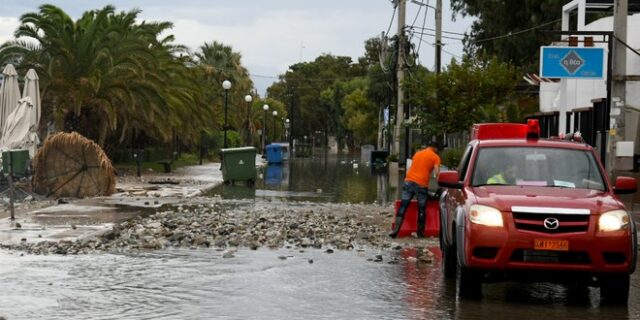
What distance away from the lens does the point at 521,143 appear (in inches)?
451

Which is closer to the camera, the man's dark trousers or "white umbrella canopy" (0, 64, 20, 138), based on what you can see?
the man's dark trousers

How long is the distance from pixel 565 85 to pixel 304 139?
407 ft

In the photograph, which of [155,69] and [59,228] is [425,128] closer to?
[155,69]

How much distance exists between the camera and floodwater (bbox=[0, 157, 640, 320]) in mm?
9664

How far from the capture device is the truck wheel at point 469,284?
10272 millimetres

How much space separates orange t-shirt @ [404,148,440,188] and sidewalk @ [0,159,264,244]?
5.40 meters

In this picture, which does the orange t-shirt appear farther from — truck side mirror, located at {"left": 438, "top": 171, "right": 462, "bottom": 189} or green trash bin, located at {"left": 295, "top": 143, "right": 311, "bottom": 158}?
green trash bin, located at {"left": 295, "top": 143, "right": 311, "bottom": 158}

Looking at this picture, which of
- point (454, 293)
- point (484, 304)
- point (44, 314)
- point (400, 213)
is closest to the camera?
point (44, 314)

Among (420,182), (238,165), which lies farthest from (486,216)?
(238,165)

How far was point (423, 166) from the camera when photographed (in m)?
17.1

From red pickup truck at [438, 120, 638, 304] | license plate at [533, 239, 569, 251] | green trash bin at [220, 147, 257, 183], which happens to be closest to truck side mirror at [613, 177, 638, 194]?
red pickup truck at [438, 120, 638, 304]

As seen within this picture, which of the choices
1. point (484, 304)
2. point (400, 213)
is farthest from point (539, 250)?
point (400, 213)

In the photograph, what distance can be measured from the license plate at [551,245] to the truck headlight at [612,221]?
414mm

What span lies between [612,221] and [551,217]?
2.09 ft
